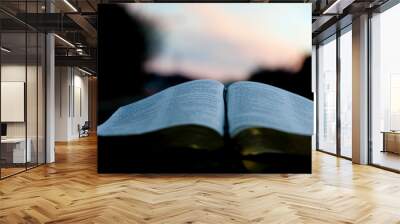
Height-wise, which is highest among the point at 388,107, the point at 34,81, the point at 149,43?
the point at 149,43

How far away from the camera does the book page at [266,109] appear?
623 cm

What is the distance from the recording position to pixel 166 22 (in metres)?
6.45

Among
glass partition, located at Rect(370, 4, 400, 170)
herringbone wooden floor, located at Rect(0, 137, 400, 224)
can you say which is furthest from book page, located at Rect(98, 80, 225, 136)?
glass partition, located at Rect(370, 4, 400, 170)

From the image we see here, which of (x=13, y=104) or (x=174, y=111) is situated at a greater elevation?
(x=13, y=104)

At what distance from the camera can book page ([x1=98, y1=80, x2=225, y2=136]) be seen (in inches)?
245

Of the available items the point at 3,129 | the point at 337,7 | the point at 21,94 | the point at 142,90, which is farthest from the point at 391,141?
the point at 3,129

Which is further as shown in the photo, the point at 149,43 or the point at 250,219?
the point at 149,43

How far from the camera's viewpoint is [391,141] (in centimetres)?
745

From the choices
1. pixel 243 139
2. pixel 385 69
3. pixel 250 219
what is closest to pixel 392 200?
pixel 250 219

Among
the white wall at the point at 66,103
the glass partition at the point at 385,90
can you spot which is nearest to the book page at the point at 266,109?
the glass partition at the point at 385,90

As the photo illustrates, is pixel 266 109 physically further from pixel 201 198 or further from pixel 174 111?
pixel 201 198

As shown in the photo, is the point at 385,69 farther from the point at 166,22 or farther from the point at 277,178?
the point at 166,22

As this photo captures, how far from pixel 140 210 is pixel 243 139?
2.67 meters

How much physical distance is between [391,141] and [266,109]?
305 cm
